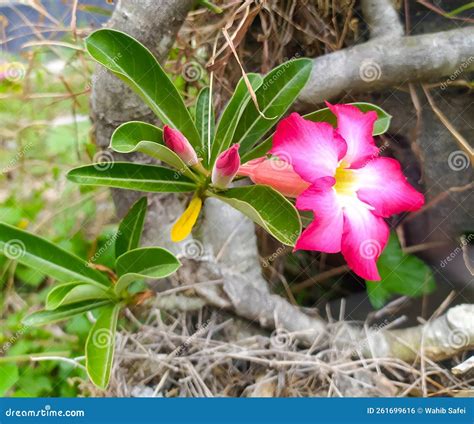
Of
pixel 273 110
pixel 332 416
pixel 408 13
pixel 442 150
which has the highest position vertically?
pixel 408 13

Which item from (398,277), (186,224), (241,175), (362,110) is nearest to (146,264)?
(186,224)

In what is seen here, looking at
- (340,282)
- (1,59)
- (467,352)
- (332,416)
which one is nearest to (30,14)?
(1,59)

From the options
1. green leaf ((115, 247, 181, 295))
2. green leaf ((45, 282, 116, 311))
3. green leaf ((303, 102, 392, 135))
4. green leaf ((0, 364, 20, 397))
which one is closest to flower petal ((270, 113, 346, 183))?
green leaf ((303, 102, 392, 135))

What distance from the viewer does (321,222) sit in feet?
2.33

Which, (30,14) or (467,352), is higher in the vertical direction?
(30,14)

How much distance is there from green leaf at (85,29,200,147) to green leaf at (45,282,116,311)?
12.0 inches

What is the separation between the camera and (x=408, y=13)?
1061mm

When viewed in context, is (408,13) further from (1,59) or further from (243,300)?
(1,59)

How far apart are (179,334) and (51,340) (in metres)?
0.32

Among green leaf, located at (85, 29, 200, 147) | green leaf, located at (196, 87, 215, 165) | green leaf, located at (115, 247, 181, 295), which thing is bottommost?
green leaf, located at (115, 247, 181, 295)

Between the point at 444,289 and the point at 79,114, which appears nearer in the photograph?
the point at 444,289

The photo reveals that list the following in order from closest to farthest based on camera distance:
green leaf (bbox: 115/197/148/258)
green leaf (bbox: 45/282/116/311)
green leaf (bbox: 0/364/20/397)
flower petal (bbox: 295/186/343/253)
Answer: flower petal (bbox: 295/186/343/253)
green leaf (bbox: 45/282/116/311)
green leaf (bbox: 115/197/148/258)
green leaf (bbox: 0/364/20/397)

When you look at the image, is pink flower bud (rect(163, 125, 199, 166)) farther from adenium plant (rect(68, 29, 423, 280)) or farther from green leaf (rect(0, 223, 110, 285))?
green leaf (rect(0, 223, 110, 285))

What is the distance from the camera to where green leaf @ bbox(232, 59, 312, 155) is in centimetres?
87
